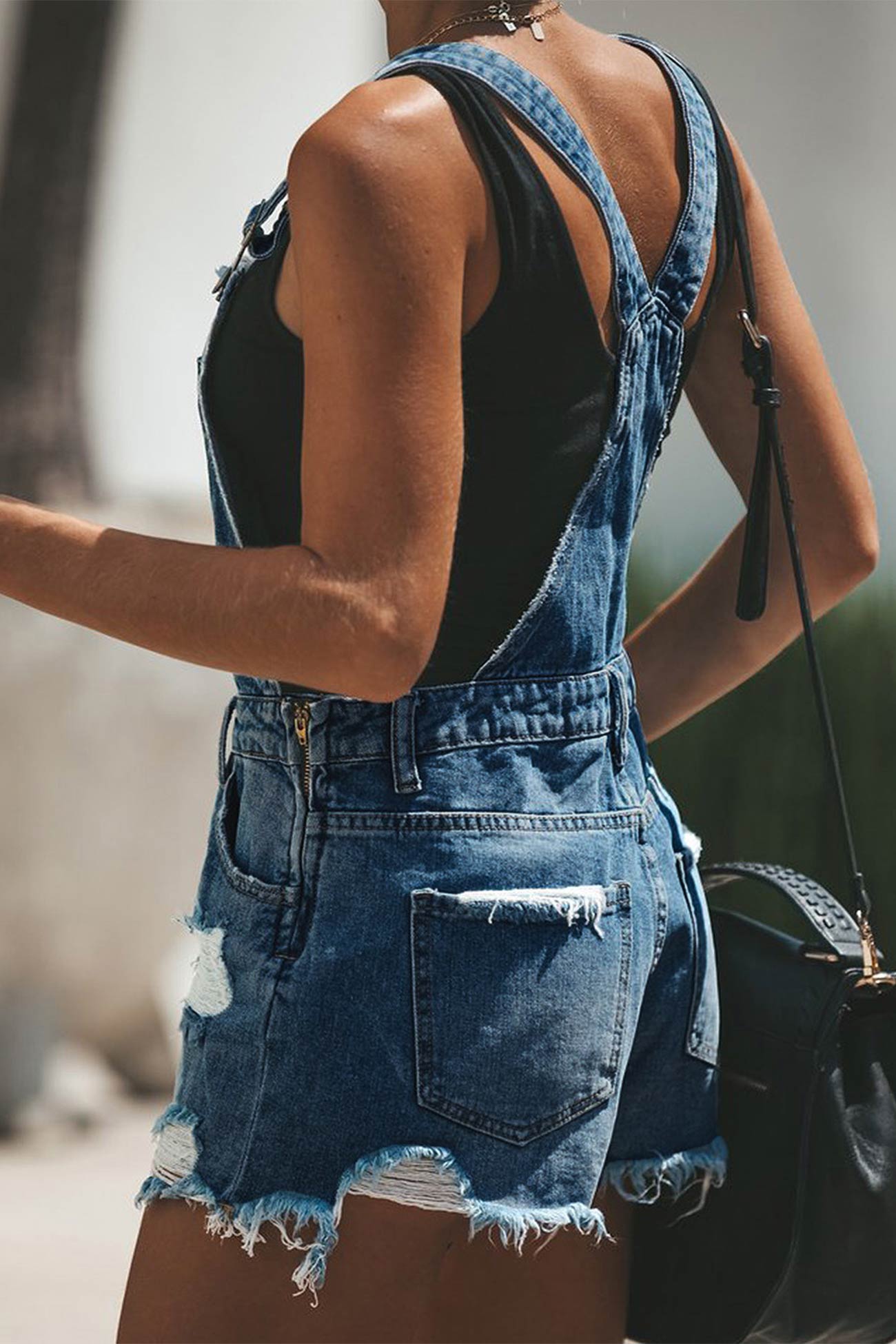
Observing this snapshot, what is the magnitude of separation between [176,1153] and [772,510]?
82 centimetres

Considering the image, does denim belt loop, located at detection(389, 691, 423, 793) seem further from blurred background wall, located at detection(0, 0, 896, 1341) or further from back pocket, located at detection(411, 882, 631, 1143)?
blurred background wall, located at detection(0, 0, 896, 1341)

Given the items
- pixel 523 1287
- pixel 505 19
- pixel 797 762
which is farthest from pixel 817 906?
pixel 797 762

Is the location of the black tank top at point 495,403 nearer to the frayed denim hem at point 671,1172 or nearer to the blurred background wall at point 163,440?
the frayed denim hem at point 671,1172

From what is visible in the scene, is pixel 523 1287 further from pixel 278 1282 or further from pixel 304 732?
pixel 304 732

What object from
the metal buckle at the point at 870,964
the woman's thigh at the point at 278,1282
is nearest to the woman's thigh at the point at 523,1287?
the woman's thigh at the point at 278,1282

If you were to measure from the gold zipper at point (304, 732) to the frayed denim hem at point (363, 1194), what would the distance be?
28 centimetres

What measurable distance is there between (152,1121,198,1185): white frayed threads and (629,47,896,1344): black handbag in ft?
1.57

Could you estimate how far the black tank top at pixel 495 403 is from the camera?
1237 millimetres

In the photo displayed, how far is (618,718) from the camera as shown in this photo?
141 centimetres

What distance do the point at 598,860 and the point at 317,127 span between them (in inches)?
22.8

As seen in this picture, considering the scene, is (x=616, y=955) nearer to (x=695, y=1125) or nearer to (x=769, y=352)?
(x=695, y=1125)

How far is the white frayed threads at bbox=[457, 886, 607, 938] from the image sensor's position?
1266 millimetres

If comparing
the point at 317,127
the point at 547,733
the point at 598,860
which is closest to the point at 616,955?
the point at 598,860

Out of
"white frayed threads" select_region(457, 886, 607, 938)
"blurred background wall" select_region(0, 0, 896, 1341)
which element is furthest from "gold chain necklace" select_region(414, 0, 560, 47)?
"blurred background wall" select_region(0, 0, 896, 1341)
